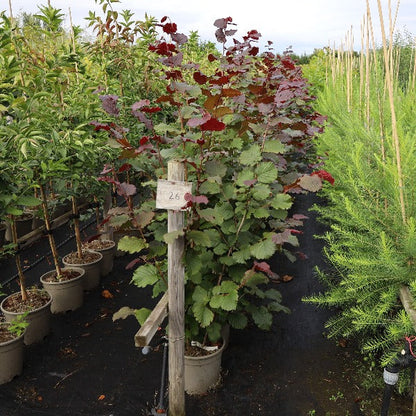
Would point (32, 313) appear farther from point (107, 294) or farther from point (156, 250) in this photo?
point (156, 250)

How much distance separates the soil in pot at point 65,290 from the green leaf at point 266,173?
74.0 inches

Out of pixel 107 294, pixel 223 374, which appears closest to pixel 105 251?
pixel 107 294

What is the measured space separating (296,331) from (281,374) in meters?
0.49

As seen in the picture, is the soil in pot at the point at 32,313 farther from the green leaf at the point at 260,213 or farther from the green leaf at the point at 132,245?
the green leaf at the point at 260,213

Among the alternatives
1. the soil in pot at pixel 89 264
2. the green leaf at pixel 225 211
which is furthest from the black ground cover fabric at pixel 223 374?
the green leaf at pixel 225 211

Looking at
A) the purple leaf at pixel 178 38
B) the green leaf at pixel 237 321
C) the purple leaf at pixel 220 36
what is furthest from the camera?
the purple leaf at pixel 220 36

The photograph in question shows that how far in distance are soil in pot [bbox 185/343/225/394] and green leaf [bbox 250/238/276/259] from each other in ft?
2.30

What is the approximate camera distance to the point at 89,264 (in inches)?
136

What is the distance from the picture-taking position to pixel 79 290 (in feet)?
10.6

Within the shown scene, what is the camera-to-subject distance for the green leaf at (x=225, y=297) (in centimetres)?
192

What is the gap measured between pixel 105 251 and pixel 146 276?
1.83 meters

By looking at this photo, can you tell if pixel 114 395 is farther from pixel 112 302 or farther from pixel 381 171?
pixel 381 171

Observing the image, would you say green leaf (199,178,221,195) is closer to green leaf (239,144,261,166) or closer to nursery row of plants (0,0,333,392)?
nursery row of plants (0,0,333,392)

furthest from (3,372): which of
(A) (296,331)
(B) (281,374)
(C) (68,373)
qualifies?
(A) (296,331)
